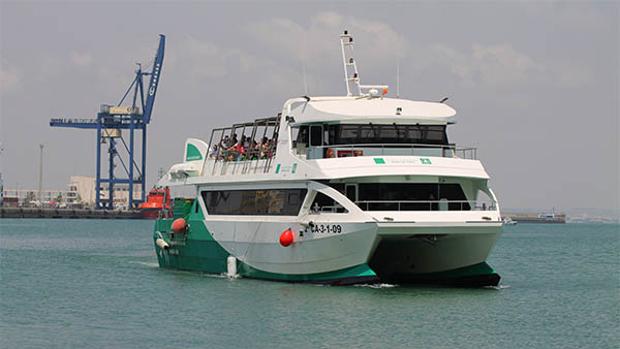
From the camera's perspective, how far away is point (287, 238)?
95.5 feet

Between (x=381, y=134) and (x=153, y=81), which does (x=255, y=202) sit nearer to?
(x=381, y=134)

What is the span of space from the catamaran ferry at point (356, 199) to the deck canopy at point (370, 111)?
0.10 feet

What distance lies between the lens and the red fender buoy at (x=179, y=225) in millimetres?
35406

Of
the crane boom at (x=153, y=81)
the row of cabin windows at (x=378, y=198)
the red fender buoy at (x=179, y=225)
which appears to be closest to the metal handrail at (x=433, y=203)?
the row of cabin windows at (x=378, y=198)

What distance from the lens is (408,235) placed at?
2798 cm

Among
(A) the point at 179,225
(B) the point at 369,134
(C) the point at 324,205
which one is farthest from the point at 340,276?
(A) the point at 179,225

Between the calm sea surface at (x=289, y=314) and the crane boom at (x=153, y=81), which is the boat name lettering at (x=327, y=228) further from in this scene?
the crane boom at (x=153, y=81)

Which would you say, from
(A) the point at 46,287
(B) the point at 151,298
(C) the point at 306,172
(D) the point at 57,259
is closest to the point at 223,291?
(B) the point at 151,298

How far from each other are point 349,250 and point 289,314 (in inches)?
125

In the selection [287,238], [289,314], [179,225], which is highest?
[179,225]

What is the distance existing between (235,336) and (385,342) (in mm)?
3077

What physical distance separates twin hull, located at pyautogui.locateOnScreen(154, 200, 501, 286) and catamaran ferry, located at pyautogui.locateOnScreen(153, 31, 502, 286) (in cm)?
3

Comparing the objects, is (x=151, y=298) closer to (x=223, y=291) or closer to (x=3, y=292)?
(x=223, y=291)

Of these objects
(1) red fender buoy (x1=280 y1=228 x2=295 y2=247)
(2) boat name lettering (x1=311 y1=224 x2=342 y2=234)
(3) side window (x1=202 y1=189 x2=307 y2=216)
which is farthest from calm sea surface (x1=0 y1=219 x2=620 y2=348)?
(3) side window (x1=202 y1=189 x2=307 y2=216)
